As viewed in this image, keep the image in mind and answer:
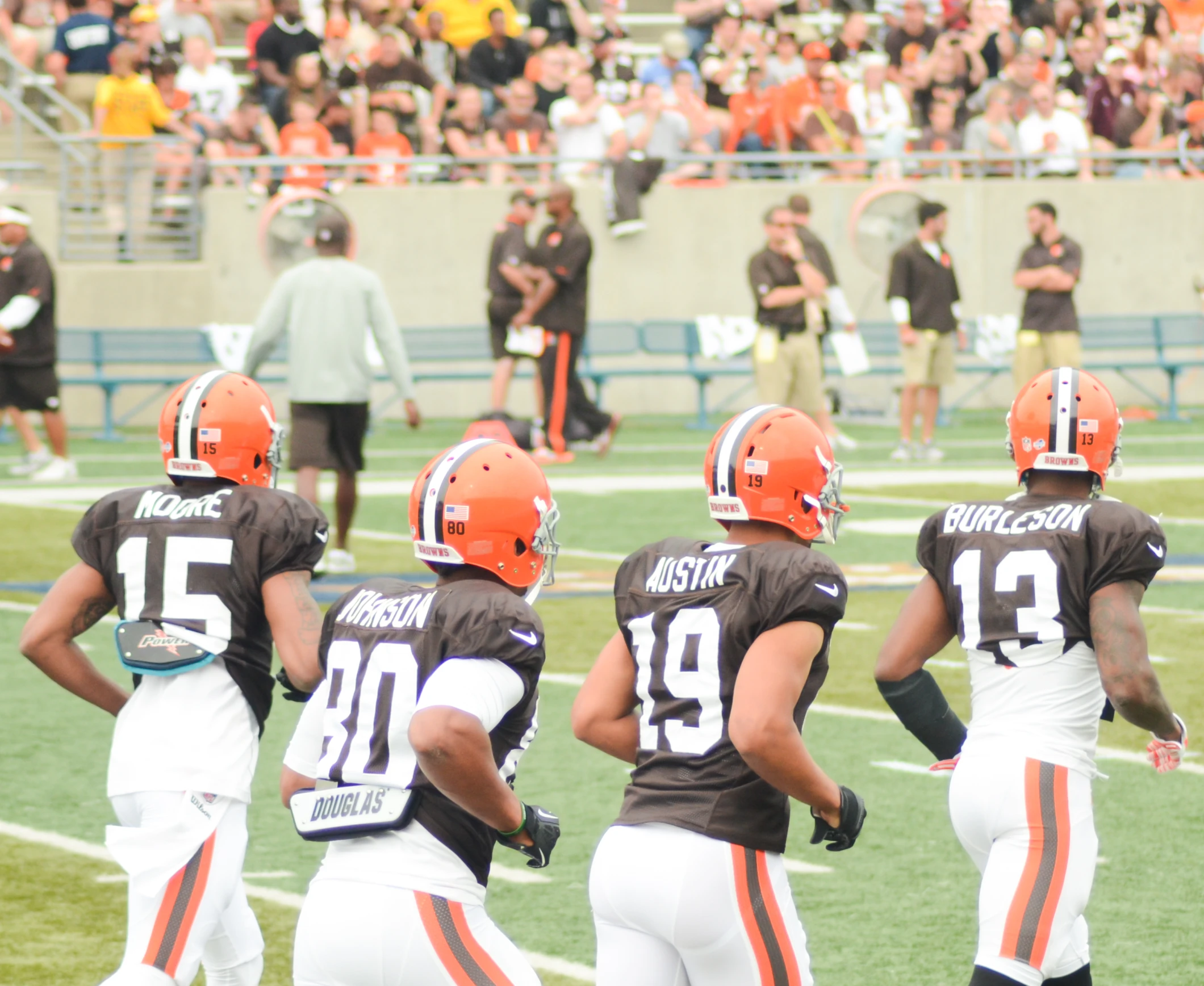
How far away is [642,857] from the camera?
11.7 feet

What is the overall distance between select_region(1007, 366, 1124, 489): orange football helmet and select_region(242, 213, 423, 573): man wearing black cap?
6530 mm

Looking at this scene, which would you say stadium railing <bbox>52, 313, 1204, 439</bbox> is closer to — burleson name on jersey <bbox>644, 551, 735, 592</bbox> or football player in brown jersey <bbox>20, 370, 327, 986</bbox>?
football player in brown jersey <bbox>20, 370, 327, 986</bbox>

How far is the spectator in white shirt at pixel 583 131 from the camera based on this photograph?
20906 millimetres

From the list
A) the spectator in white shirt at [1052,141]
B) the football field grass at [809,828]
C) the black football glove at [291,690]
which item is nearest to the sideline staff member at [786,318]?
the football field grass at [809,828]

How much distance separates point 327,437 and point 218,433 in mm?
6473

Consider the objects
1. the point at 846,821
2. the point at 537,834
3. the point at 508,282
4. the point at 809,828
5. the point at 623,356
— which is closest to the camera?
the point at 537,834

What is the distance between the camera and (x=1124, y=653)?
159 inches

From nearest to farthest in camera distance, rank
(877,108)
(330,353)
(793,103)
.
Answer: (330,353) → (793,103) → (877,108)

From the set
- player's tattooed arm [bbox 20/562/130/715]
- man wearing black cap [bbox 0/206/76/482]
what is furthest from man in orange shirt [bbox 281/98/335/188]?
player's tattooed arm [bbox 20/562/130/715]

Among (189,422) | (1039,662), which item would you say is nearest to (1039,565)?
(1039,662)

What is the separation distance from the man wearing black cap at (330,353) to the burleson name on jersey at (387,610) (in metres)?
7.04

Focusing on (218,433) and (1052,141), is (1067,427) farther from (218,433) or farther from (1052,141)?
(1052,141)

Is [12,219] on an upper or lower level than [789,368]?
upper

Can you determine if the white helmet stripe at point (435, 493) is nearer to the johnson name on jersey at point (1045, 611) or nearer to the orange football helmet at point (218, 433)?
the orange football helmet at point (218, 433)
